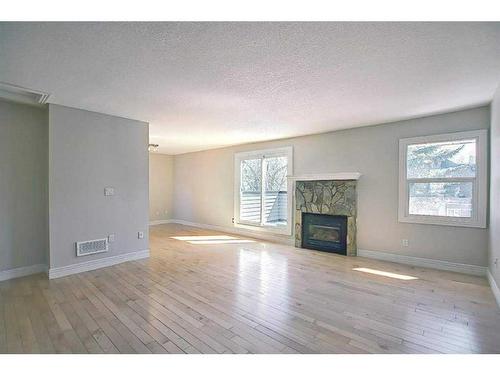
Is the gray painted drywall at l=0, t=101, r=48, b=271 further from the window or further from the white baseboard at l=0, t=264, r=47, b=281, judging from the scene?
the window

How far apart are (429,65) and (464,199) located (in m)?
2.46

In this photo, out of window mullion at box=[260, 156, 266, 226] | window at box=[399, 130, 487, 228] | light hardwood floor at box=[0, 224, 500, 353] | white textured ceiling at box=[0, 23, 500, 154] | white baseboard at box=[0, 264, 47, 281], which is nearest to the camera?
white textured ceiling at box=[0, 23, 500, 154]

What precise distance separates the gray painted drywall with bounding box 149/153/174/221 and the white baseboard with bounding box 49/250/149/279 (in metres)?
4.07

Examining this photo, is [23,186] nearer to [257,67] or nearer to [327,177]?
[257,67]

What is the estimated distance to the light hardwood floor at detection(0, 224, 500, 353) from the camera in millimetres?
2006

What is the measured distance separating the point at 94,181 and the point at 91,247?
1012 mm

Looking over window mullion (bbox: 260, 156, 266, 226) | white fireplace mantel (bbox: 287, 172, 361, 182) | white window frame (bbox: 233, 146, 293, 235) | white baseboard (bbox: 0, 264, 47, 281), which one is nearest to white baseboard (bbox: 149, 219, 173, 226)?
white window frame (bbox: 233, 146, 293, 235)

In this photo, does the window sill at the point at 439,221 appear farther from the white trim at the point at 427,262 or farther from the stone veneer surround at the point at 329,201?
the stone veneer surround at the point at 329,201

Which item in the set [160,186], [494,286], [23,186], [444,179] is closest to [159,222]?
[160,186]

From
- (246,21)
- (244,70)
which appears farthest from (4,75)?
(246,21)

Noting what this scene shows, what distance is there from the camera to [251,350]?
1.92 meters

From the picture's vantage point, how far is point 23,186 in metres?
3.67

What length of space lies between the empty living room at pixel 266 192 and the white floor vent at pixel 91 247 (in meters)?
0.02
